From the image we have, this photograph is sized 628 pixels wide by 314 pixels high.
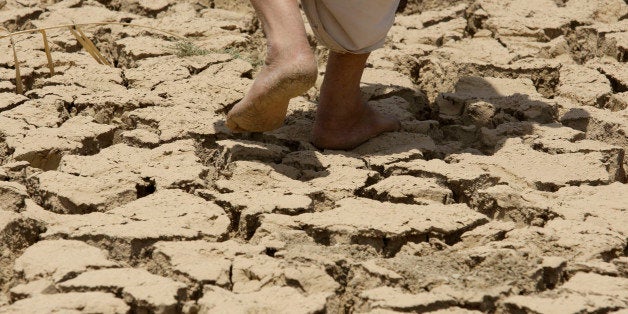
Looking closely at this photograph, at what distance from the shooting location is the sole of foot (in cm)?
286

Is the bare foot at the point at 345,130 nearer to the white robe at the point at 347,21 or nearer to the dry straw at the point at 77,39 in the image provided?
the white robe at the point at 347,21

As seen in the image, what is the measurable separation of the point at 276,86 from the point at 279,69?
0.05 meters

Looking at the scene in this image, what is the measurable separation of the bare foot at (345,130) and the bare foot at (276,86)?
1.05ft

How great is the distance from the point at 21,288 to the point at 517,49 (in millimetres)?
2631

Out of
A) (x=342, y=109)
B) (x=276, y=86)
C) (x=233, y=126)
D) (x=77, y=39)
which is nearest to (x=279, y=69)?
(x=276, y=86)

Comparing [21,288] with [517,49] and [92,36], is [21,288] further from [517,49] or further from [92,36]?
[517,49]

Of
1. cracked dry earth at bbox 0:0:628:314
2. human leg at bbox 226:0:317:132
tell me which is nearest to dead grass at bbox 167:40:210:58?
cracked dry earth at bbox 0:0:628:314

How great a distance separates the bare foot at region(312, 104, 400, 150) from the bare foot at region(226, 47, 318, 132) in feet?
1.05

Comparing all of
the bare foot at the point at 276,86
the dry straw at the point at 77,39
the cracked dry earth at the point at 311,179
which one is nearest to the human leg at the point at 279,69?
the bare foot at the point at 276,86

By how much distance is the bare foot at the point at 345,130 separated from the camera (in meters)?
3.33

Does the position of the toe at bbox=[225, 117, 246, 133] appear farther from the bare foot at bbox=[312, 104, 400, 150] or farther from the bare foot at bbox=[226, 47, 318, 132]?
the bare foot at bbox=[312, 104, 400, 150]

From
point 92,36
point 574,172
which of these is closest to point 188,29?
point 92,36

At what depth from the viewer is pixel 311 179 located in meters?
3.10

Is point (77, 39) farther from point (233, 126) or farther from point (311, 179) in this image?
point (311, 179)
